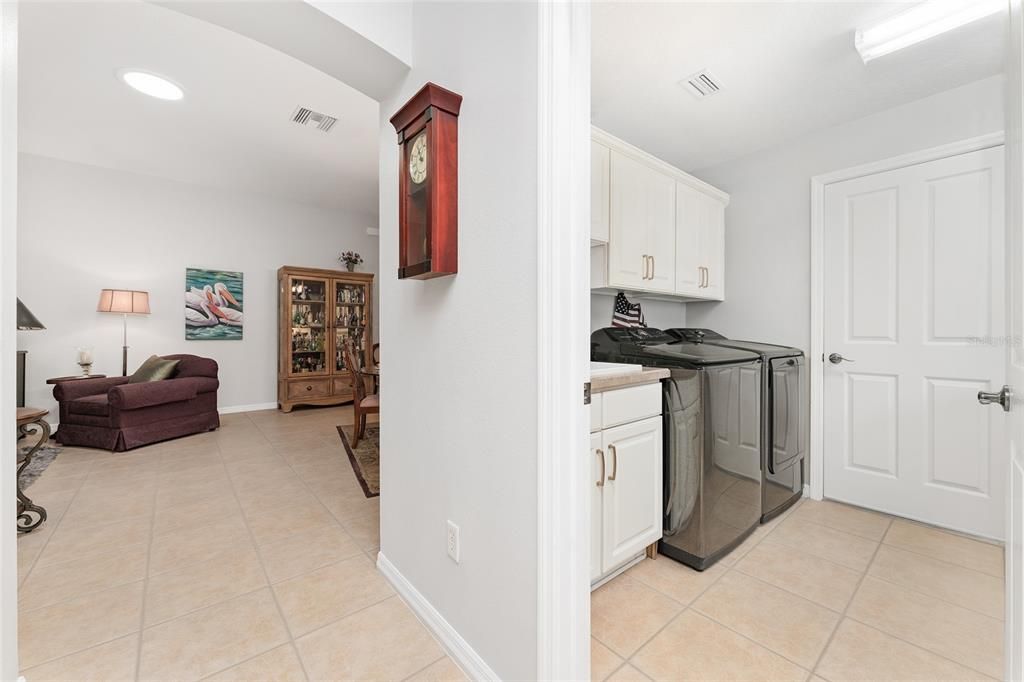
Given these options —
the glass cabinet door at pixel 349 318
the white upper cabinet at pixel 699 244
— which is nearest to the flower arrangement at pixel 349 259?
the glass cabinet door at pixel 349 318

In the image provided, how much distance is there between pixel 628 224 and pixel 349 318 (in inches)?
172

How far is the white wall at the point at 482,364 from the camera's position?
1.13 m

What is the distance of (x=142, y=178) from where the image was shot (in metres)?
4.61

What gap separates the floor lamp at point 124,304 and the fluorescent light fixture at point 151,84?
2.24 m

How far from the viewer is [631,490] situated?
1774mm

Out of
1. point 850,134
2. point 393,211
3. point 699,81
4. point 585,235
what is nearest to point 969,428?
point 850,134

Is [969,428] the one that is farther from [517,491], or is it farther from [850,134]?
[517,491]

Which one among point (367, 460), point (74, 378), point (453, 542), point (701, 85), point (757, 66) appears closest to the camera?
point (453, 542)

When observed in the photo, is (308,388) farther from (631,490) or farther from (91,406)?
(631,490)

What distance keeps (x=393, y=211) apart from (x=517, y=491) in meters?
1.20

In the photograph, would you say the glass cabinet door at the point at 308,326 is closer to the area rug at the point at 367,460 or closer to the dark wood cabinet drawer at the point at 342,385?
the dark wood cabinet drawer at the point at 342,385

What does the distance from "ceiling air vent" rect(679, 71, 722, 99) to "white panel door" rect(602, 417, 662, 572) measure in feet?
6.03

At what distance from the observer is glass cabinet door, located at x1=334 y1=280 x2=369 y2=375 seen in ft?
18.5

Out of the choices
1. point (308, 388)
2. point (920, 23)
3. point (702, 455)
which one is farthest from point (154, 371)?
point (920, 23)
